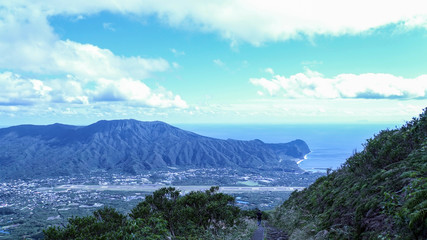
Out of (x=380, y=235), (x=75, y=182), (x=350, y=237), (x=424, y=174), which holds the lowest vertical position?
(x=75, y=182)

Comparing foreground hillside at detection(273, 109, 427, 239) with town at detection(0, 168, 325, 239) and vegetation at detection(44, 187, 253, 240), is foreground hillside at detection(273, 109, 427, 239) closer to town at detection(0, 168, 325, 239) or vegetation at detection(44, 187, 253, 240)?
vegetation at detection(44, 187, 253, 240)

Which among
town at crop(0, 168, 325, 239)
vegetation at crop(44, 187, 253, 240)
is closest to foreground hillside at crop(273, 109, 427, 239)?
vegetation at crop(44, 187, 253, 240)

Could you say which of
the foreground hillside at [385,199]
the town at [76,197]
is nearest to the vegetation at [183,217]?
the foreground hillside at [385,199]

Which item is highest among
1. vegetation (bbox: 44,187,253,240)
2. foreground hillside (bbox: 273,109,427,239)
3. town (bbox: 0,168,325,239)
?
foreground hillside (bbox: 273,109,427,239)

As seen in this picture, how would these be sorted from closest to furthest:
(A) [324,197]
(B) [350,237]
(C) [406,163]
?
1. (B) [350,237]
2. (C) [406,163]
3. (A) [324,197]

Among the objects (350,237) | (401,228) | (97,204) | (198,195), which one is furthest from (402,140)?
(97,204)

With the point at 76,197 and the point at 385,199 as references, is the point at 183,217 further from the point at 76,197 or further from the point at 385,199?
the point at 76,197

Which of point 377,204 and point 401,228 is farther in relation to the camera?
point 377,204

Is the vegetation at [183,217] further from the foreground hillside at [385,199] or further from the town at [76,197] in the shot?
the town at [76,197]

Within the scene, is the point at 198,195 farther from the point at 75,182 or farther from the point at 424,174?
the point at 75,182

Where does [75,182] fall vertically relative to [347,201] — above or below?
below

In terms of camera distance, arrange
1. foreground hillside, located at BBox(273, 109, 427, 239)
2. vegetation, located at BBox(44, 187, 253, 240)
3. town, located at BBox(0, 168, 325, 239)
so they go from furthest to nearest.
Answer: town, located at BBox(0, 168, 325, 239), vegetation, located at BBox(44, 187, 253, 240), foreground hillside, located at BBox(273, 109, 427, 239)
